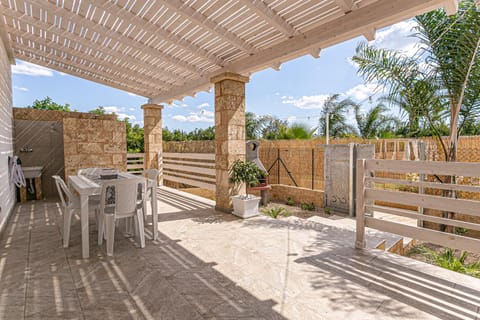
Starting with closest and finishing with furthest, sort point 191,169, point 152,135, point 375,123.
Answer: point 191,169 < point 152,135 < point 375,123

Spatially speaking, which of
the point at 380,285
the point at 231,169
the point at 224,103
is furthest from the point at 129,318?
the point at 224,103

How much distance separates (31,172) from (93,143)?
1.46 m

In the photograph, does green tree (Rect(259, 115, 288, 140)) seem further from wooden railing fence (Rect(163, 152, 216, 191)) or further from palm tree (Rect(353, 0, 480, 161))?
palm tree (Rect(353, 0, 480, 161))

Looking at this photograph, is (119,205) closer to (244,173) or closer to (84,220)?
(84,220)

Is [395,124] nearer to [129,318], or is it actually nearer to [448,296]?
[448,296]

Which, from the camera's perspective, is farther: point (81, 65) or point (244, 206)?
point (81, 65)

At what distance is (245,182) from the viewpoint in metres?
4.96

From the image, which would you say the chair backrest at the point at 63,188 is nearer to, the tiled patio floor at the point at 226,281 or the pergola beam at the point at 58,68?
the tiled patio floor at the point at 226,281

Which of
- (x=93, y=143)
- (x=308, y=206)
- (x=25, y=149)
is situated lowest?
(x=308, y=206)

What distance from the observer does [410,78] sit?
4.18m

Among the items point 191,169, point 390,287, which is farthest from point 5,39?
point 390,287

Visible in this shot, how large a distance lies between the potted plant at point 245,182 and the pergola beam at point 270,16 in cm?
238

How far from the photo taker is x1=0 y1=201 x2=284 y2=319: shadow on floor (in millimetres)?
1993

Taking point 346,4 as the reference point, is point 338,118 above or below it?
below
